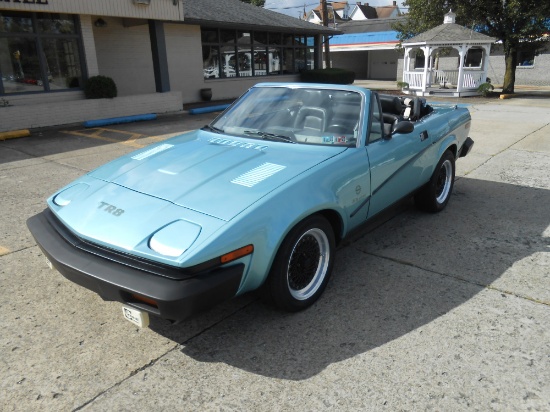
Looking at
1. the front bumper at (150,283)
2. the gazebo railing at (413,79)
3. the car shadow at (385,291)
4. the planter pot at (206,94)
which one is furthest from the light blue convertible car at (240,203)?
the gazebo railing at (413,79)

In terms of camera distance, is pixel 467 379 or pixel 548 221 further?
pixel 548 221

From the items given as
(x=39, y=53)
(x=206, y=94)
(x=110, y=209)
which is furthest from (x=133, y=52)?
(x=110, y=209)

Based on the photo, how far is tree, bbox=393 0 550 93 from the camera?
1753 cm

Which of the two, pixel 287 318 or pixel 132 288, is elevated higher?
pixel 132 288

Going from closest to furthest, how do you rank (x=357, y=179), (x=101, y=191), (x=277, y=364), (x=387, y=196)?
(x=277, y=364) < (x=101, y=191) < (x=357, y=179) < (x=387, y=196)

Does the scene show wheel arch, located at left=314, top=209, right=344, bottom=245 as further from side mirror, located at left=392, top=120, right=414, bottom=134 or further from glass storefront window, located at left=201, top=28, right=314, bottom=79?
glass storefront window, located at left=201, top=28, right=314, bottom=79

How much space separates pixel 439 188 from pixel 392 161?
1560 millimetres

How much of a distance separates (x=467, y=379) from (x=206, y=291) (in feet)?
4.87

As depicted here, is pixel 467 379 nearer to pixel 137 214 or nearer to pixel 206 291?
pixel 206 291

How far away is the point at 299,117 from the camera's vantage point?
3.71 m

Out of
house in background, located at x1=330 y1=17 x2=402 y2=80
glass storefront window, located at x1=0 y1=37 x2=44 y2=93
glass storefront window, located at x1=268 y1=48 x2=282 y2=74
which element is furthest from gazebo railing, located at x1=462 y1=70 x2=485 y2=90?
glass storefront window, located at x1=0 y1=37 x2=44 y2=93

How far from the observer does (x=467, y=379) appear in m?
2.38

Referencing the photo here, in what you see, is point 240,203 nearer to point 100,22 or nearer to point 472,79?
point 100,22

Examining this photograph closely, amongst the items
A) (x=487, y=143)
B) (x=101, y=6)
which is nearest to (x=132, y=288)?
(x=487, y=143)
